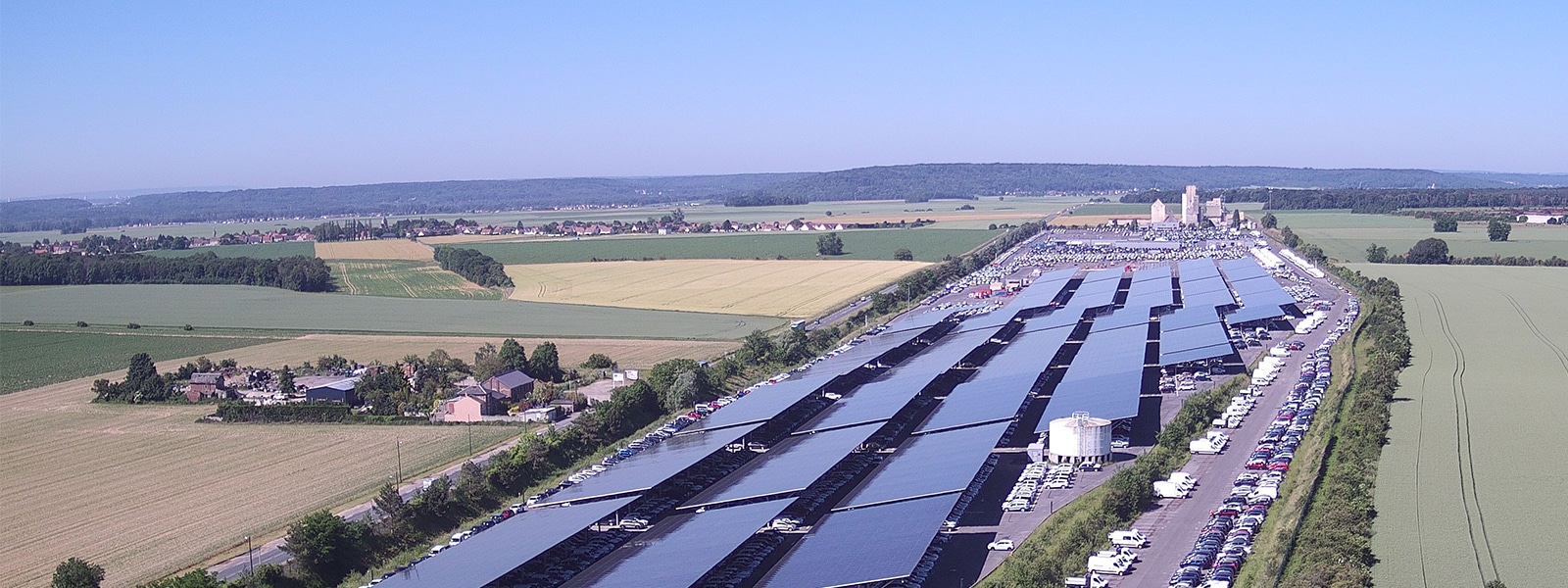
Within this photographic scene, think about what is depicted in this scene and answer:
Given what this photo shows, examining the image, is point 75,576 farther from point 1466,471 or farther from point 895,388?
point 1466,471

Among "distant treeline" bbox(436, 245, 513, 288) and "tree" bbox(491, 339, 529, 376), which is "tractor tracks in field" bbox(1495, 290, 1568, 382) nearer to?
"tree" bbox(491, 339, 529, 376)

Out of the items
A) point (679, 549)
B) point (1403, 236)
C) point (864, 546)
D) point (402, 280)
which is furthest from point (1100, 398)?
point (1403, 236)

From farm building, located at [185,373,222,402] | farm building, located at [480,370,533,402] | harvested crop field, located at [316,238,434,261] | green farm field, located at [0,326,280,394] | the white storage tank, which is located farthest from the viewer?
harvested crop field, located at [316,238,434,261]

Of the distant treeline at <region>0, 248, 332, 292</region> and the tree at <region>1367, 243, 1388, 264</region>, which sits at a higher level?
the distant treeline at <region>0, 248, 332, 292</region>

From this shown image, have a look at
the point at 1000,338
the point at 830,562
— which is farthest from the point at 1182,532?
the point at 1000,338

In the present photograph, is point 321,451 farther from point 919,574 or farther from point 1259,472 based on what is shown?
point 1259,472

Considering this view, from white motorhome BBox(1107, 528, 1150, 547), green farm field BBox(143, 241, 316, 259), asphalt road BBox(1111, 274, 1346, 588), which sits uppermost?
green farm field BBox(143, 241, 316, 259)

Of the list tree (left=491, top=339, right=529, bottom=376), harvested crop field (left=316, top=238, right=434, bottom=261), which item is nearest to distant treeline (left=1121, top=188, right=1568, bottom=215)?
harvested crop field (left=316, top=238, right=434, bottom=261)

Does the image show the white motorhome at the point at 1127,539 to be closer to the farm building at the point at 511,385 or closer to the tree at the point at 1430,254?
the farm building at the point at 511,385
